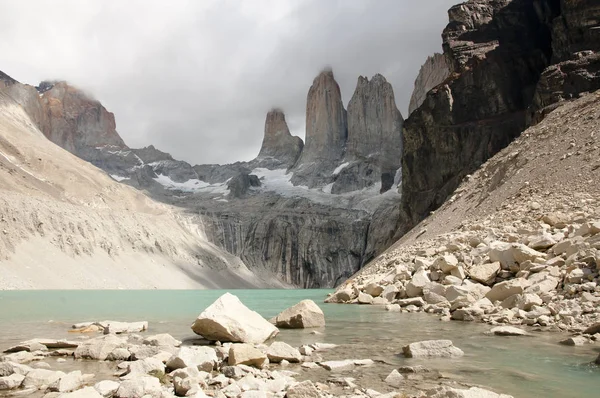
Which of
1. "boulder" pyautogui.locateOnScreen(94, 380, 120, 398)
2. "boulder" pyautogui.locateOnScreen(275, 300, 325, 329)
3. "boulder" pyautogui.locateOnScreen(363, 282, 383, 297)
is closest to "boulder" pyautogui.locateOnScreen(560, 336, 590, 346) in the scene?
"boulder" pyautogui.locateOnScreen(275, 300, 325, 329)

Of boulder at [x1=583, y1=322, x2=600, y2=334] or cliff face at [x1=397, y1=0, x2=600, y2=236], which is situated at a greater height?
cliff face at [x1=397, y1=0, x2=600, y2=236]

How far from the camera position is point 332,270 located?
132 meters

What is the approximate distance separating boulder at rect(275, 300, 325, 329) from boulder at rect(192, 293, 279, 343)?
3072 mm

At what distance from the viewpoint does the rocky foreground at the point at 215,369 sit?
23.6ft

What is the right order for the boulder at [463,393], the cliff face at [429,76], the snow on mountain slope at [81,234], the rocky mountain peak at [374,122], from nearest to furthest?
the boulder at [463,393], the snow on mountain slope at [81,234], the cliff face at [429,76], the rocky mountain peak at [374,122]

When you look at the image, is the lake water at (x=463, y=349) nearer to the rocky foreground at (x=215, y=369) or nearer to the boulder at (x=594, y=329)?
the rocky foreground at (x=215, y=369)

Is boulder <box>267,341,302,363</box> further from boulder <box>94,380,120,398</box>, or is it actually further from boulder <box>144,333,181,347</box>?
boulder <box>94,380,120,398</box>

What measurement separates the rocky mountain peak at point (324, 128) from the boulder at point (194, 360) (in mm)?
174573

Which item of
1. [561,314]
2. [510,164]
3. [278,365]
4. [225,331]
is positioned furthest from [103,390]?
[510,164]

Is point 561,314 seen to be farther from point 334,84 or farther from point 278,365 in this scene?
point 334,84

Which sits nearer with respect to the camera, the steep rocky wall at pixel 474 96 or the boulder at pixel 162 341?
the boulder at pixel 162 341

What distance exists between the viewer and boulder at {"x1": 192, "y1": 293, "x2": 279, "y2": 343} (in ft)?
37.9

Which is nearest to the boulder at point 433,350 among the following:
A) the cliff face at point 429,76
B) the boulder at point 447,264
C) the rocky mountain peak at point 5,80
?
the boulder at point 447,264

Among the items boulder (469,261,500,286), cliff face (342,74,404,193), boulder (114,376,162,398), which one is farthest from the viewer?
cliff face (342,74,404,193)
